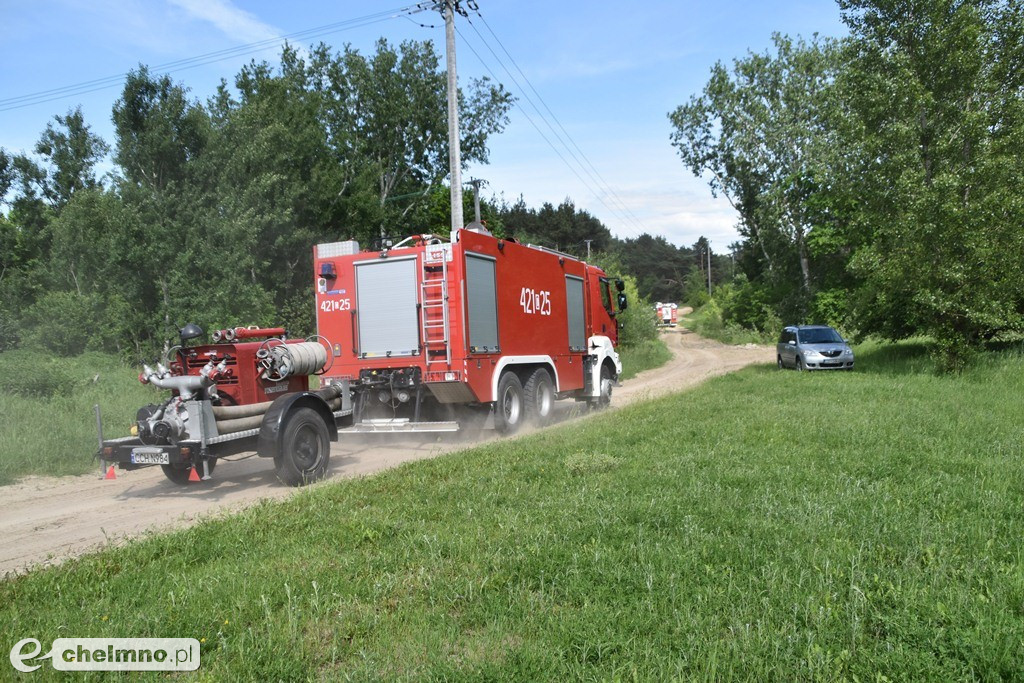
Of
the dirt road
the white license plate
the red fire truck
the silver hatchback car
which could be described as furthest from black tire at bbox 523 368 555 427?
the silver hatchback car

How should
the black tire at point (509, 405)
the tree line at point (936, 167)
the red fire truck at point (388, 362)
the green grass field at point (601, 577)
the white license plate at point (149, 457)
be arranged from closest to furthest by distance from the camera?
the green grass field at point (601, 577)
the white license plate at point (149, 457)
the red fire truck at point (388, 362)
the black tire at point (509, 405)
the tree line at point (936, 167)

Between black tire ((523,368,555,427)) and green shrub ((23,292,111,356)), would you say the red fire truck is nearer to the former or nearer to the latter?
black tire ((523,368,555,427))

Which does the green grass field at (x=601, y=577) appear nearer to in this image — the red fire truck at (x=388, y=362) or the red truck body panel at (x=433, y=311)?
the red fire truck at (x=388, y=362)

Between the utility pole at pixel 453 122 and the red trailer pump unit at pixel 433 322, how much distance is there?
4.98 m

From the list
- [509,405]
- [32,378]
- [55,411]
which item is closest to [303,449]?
[509,405]

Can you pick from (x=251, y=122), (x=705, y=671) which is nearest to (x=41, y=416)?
(x=705, y=671)

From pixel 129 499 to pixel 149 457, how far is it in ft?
3.16

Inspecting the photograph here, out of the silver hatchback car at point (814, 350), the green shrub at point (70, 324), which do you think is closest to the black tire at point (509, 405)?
the silver hatchback car at point (814, 350)

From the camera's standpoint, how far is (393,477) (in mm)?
7621

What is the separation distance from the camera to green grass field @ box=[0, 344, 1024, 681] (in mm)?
3270

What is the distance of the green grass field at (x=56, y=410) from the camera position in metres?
9.73

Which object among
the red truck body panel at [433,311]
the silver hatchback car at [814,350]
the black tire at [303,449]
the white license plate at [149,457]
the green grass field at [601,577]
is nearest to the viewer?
the green grass field at [601,577]

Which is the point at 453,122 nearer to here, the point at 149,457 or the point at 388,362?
the point at 388,362

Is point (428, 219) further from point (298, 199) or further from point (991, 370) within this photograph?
point (991, 370)
